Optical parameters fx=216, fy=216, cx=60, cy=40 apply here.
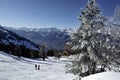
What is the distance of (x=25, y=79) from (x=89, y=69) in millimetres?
18709

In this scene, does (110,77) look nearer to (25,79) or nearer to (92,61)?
(92,61)

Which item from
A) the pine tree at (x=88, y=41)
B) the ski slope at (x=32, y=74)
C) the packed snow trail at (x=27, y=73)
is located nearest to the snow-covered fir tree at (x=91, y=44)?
the pine tree at (x=88, y=41)

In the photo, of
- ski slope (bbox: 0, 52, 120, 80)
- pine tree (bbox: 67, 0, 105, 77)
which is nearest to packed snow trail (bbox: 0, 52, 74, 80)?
ski slope (bbox: 0, 52, 120, 80)

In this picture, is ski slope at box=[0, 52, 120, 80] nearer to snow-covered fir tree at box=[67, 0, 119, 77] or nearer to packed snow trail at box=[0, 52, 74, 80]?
packed snow trail at box=[0, 52, 74, 80]

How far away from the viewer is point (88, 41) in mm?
27812

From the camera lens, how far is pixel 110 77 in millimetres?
16516

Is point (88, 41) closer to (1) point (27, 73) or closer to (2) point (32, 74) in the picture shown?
(2) point (32, 74)

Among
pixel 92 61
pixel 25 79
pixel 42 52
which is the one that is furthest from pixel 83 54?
pixel 42 52

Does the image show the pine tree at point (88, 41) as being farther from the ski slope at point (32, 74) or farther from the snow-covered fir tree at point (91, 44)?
the ski slope at point (32, 74)

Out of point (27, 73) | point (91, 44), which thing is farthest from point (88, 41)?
point (27, 73)

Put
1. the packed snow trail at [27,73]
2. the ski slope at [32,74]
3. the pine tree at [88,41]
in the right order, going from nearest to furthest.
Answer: the ski slope at [32,74]
the pine tree at [88,41]
the packed snow trail at [27,73]

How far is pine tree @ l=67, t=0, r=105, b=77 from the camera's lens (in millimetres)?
27484

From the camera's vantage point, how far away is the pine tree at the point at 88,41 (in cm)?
2748

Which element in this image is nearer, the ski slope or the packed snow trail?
the ski slope
